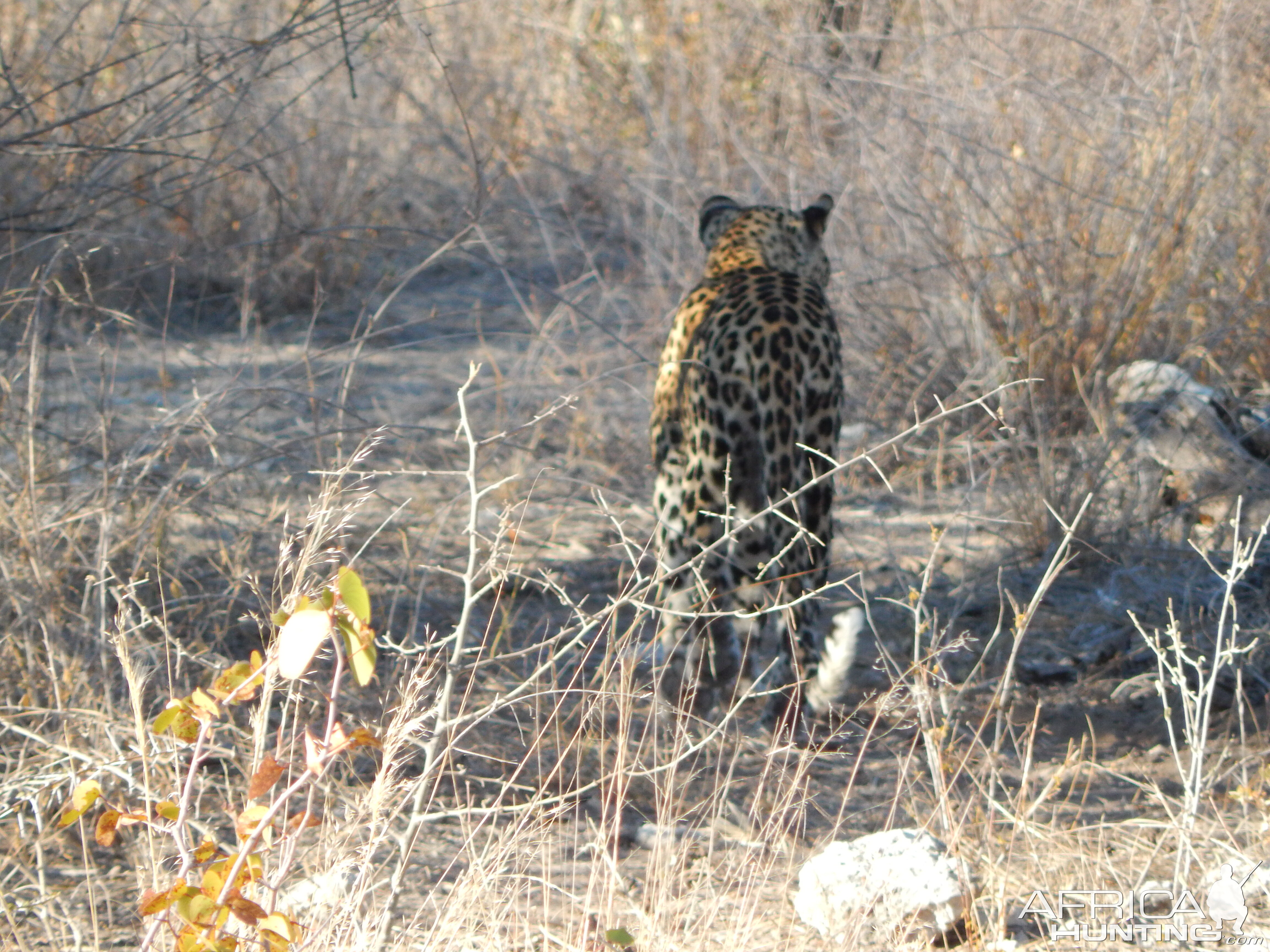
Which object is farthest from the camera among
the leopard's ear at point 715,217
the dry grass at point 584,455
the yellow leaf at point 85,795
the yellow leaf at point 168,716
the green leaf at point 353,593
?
the leopard's ear at point 715,217

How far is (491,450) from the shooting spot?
5398mm

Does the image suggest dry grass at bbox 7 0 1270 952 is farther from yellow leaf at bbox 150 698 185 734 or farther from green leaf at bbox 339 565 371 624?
green leaf at bbox 339 565 371 624

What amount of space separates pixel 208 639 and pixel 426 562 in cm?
81

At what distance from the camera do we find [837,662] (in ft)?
10.4

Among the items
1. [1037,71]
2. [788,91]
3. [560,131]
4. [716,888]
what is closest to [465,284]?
[560,131]

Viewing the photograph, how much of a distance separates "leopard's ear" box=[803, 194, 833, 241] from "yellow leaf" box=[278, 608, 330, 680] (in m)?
3.26

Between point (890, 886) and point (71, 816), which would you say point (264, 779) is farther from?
point (890, 886)

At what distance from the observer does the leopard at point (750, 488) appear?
3.59m

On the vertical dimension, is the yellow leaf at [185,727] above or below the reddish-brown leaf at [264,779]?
above

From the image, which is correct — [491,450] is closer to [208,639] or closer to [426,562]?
[426,562]

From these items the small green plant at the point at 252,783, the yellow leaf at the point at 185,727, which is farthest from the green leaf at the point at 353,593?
the yellow leaf at the point at 185,727

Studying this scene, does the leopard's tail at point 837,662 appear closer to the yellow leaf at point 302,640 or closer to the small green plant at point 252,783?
the small green plant at point 252,783

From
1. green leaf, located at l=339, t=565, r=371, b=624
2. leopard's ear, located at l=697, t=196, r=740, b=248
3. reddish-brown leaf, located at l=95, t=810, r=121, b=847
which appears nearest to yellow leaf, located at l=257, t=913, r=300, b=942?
reddish-brown leaf, located at l=95, t=810, r=121, b=847

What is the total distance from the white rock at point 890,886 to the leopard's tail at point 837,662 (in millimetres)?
513
